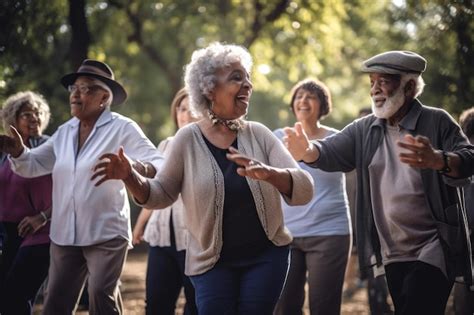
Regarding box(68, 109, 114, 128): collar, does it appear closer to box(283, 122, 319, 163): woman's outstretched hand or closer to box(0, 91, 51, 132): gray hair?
box(0, 91, 51, 132): gray hair

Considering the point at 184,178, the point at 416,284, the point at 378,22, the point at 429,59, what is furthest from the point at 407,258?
the point at 378,22

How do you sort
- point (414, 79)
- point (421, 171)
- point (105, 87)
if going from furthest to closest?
1. point (105, 87)
2. point (414, 79)
3. point (421, 171)

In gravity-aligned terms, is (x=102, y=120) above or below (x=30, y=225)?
above

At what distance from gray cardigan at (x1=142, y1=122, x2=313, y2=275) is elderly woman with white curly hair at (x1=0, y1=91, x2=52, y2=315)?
2.31 metres

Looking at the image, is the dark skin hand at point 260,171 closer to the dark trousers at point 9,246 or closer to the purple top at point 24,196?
the purple top at point 24,196

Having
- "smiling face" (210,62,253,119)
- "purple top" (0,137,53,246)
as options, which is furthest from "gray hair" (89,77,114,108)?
"smiling face" (210,62,253,119)

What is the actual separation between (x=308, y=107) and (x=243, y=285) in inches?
124

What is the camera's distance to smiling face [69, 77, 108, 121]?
20.6 ft

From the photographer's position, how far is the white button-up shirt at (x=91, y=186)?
238 inches

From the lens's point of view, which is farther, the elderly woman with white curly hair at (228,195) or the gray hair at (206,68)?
the gray hair at (206,68)

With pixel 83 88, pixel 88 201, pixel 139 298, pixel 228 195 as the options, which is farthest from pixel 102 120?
pixel 139 298

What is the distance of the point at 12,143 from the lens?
6.32 m

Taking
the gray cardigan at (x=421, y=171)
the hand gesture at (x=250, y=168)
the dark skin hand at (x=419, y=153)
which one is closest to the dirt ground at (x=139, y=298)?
the gray cardigan at (x=421, y=171)

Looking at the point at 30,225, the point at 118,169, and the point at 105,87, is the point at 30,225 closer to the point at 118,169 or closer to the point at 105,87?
the point at 105,87
